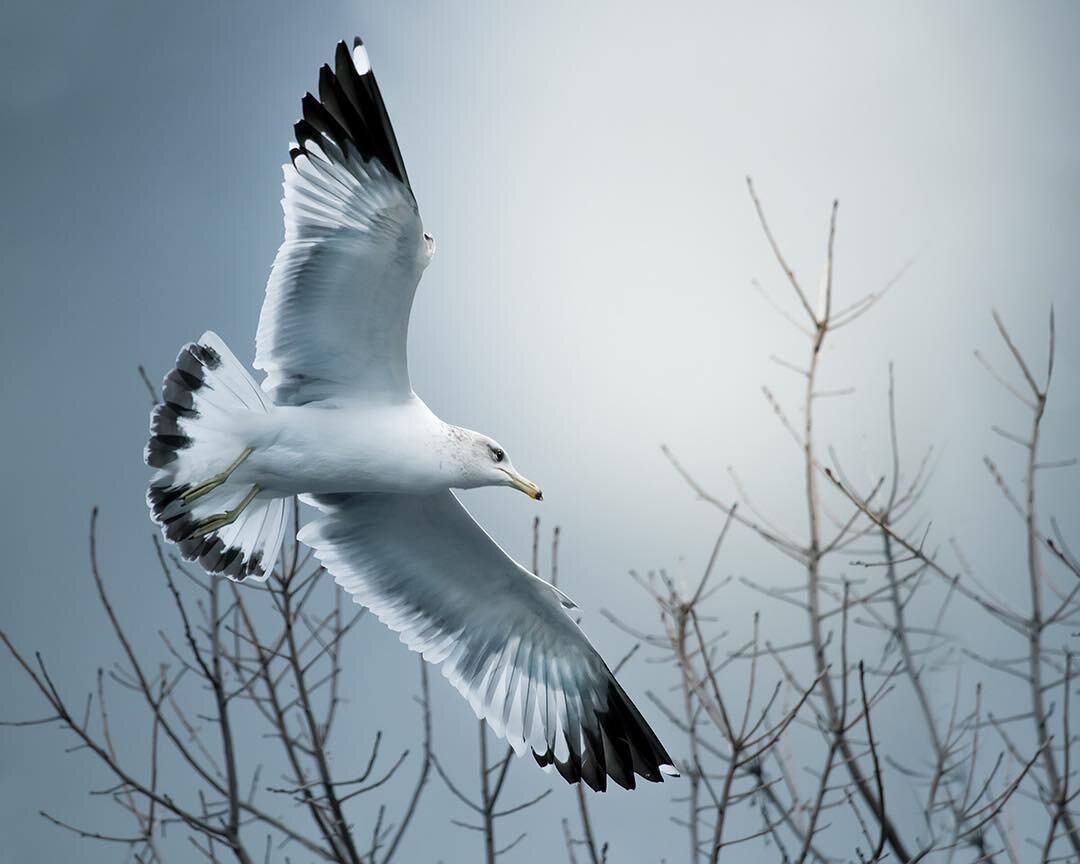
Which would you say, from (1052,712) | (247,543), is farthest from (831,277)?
(247,543)

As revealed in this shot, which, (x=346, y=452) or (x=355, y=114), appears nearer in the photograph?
(x=355, y=114)

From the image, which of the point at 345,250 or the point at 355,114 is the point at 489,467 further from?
the point at 355,114

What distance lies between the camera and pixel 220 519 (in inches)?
164

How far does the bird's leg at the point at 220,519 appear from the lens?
412 cm

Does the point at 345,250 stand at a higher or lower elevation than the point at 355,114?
lower

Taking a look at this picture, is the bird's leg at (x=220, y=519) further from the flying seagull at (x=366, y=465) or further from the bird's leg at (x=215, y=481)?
the bird's leg at (x=215, y=481)

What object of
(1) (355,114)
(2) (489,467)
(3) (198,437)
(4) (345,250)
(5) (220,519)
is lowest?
(5) (220,519)

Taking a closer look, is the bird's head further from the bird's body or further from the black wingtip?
the black wingtip

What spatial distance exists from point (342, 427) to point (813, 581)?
5.45ft

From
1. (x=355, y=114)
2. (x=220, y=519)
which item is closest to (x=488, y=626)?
(x=220, y=519)

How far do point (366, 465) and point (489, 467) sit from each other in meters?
0.43

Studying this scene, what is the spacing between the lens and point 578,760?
4.58 meters

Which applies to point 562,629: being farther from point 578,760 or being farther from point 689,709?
point 689,709

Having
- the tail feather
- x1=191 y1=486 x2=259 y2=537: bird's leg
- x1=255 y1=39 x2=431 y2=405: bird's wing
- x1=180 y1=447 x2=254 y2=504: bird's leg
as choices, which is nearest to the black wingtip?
x1=255 y1=39 x2=431 y2=405: bird's wing
